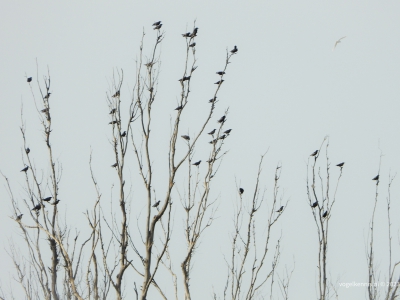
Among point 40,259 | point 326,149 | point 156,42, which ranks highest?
point 156,42

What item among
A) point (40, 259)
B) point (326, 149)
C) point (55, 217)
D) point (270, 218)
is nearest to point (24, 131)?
point (55, 217)

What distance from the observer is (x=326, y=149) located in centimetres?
665

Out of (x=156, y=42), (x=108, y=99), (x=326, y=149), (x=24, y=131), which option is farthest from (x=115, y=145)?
(x=326, y=149)

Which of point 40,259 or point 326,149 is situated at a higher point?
point 326,149

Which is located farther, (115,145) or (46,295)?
(46,295)

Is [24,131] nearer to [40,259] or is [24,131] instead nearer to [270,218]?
[40,259]

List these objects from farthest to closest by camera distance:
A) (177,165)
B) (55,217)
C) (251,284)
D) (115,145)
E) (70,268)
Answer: (55,217)
(251,284)
(115,145)
(177,165)
(70,268)

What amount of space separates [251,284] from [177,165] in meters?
1.79

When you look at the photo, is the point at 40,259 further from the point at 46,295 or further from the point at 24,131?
the point at 24,131

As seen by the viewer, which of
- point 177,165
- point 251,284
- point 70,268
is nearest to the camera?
point 70,268

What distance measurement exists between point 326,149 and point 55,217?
3289 millimetres

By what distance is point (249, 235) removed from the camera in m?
6.96

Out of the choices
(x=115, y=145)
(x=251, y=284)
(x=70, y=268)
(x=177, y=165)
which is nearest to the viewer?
(x=70, y=268)

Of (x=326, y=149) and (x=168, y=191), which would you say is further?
(x=326, y=149)
